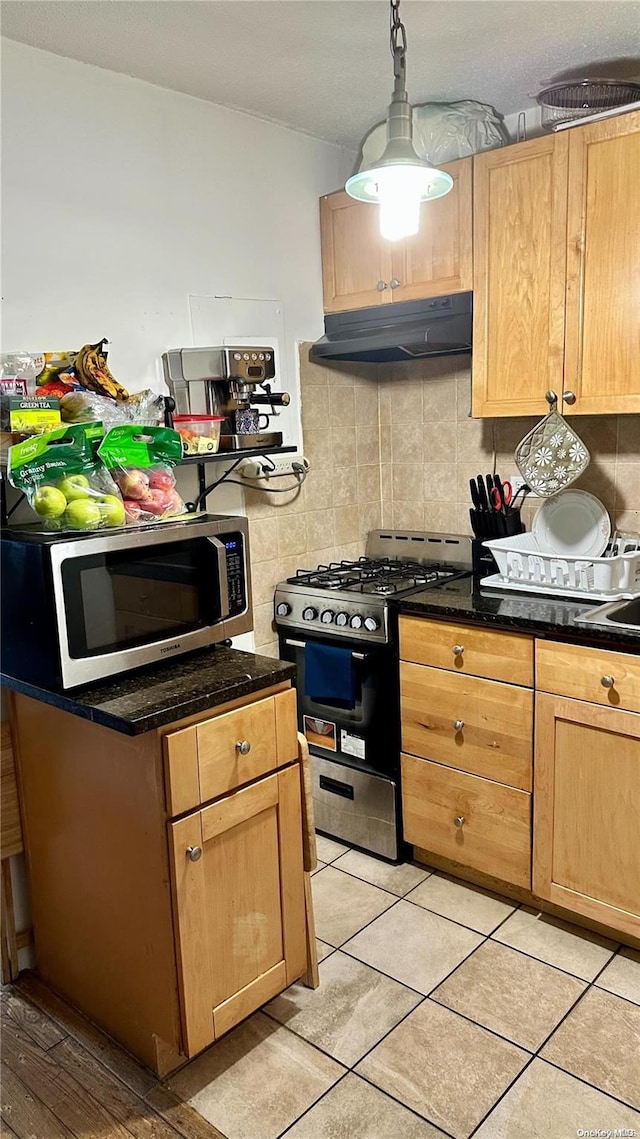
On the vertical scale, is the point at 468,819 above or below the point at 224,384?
below

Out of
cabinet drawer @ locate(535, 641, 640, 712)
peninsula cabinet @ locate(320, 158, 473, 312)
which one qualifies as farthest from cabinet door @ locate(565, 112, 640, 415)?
cabinet drawer @ locate(535, 641, 640, 712)

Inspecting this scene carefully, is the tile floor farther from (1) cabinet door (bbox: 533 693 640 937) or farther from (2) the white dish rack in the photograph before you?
(2) the white dish rack

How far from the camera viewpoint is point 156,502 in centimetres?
199

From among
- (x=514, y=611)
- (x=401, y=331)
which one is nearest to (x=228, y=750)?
(x=514, y=611)

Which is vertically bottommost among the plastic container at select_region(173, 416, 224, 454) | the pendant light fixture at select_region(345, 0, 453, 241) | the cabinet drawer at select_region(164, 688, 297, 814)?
the cabinet drawer at select_region(164, 688, 297, 814)

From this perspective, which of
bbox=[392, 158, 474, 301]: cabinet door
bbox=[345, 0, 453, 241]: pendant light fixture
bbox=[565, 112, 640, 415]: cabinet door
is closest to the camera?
bbox=[345, 0, 453, 241]: pendant light fixture

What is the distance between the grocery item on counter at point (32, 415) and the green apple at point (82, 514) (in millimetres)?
214

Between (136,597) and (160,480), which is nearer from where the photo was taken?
(136,597)

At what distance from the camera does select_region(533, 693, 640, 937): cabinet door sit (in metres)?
2.09

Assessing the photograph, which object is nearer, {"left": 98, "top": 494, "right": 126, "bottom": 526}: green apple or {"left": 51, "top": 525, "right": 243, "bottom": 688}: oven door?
{"left": 51, "top": 525, "right": 243, "bottom": 688}: oven door

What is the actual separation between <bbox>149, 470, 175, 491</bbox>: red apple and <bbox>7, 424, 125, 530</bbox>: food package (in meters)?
0.16

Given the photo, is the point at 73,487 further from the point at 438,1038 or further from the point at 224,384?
the point at 438,1038

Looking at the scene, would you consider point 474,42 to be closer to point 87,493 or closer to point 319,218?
point 319,218

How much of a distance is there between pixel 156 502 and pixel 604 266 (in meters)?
1.42
